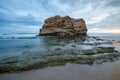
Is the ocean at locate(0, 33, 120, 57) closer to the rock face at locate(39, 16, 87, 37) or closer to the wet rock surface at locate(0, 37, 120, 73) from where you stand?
the wet rock surface at locate(0, 37, 120, 73)

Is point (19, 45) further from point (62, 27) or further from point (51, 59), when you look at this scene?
point (62, 27)

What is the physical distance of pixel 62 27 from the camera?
6275 centimetres

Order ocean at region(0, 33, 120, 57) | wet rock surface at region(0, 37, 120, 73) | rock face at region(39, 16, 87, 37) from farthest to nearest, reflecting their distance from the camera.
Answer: rock face at region(39, 16, 87, 37), ocean at region(0, 33, 120, 57), wet rock surface at region(0, 37, 120, 73)

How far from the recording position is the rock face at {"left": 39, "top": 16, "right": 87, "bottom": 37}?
61.0 m

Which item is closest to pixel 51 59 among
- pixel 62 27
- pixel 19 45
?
pixel 19 45

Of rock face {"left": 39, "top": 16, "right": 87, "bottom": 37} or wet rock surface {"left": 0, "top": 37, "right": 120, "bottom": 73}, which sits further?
rock face {"left": 39, "top": 16, "right": 87, "bottom": 37}

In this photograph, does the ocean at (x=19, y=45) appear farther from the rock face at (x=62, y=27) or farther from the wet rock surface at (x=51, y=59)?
the rock face at (x=62, y=27)

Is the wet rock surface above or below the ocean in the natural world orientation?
above

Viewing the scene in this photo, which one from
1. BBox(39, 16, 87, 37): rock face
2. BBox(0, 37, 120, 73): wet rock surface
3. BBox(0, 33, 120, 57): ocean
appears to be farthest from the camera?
BBox(39, 16, 87, 37): rock face

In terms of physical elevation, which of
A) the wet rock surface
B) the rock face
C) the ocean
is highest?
the rock face

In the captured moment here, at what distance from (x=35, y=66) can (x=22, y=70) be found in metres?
1.26

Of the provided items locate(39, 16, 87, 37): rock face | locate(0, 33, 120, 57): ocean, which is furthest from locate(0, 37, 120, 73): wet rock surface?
locate(39, 16, 87, 37): rock face

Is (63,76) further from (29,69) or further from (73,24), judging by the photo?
(73,24)

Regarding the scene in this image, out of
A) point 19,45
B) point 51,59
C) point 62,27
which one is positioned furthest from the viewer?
point 62,27
